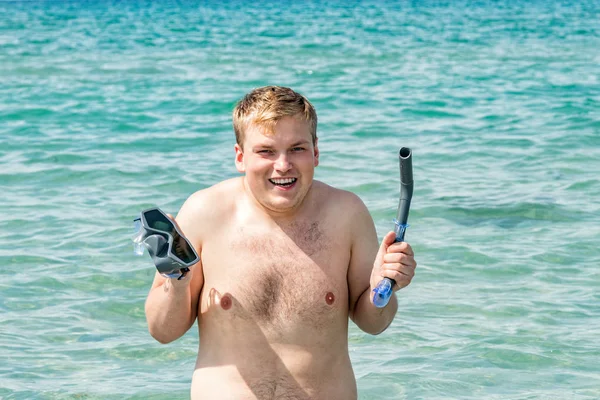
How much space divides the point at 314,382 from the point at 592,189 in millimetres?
5685

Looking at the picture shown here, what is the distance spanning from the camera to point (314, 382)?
10.2 feet

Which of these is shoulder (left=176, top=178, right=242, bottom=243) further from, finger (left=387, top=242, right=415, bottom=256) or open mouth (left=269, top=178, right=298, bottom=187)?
finger (left=387, top=242, right=415, bottom=256)

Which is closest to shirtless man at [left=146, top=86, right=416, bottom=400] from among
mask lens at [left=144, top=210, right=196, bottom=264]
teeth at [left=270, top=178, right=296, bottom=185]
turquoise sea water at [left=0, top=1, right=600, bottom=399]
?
teeth at [left=270, top=178, right=296, bottom=185]

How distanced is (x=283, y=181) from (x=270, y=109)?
221 millimetres

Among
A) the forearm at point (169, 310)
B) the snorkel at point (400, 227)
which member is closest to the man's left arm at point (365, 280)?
the snorkel at point (400, 227)

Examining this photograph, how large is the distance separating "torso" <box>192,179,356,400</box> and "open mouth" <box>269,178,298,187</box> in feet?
0.62

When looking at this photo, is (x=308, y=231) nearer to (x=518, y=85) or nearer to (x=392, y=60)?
(x=518, y=85)

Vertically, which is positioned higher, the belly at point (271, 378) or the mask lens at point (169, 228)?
the mask lens at point (169, 228)

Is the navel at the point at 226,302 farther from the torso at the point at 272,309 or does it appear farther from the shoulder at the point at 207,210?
the shoulder at the point at 207,210

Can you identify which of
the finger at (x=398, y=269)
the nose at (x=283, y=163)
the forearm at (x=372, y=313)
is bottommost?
the forearm at (x=372, y=313)

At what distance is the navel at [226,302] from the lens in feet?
10.2

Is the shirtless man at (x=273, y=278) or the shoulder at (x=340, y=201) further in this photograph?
the shoulder at (x=340, y=201)

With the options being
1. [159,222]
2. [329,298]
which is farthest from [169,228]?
[329,298]

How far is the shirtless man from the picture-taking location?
304 centimetres
